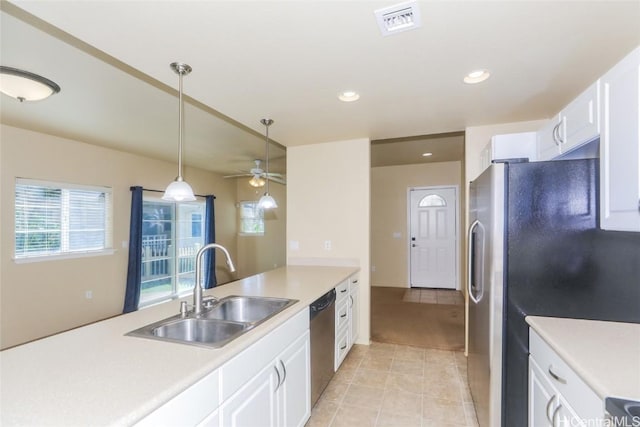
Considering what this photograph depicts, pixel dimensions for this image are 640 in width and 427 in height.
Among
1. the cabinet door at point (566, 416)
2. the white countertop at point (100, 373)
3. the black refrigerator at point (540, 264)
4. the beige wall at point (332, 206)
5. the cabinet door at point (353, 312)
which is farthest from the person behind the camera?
the beige wall at point (332, 206)

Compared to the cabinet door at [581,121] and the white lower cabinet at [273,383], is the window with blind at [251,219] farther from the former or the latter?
the cabinet door at [581,121]

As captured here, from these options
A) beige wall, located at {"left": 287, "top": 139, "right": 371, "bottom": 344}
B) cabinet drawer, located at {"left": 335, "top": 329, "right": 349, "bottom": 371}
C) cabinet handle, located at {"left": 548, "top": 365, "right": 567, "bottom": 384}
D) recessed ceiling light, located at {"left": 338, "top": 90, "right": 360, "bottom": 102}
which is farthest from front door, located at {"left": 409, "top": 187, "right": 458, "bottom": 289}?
cabinet handle, located at {"left": 548, "top": 365, "right": 567, "bottom": 384}

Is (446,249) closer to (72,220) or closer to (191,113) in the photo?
(191,113)

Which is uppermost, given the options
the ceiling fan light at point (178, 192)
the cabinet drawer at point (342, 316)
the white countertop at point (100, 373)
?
the ceiling fan light at point (178, 192)

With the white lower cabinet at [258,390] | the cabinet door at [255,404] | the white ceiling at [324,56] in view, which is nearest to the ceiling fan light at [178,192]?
the white ceiling at [324,56]

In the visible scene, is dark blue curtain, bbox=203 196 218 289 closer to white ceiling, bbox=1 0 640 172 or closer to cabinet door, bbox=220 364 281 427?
white ceiling, bbox=1 0 640 172

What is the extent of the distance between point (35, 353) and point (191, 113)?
2.50 metres

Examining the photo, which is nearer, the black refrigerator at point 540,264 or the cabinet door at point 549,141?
the black refrigerator at point 540,264

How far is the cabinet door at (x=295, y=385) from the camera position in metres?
1.65

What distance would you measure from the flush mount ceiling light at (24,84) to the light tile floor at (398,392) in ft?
9.89

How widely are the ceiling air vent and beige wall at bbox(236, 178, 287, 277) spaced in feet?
19.4

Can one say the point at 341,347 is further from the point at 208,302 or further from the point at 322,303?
the point at 208,302

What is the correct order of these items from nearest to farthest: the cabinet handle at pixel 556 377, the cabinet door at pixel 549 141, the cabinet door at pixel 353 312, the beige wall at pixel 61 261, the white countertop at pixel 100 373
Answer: the white countertop at pixel 100 373 < the cabinet handle at pixel 556 377 < the cabinet door at pixel 549 141 < the cabinet door at pixel 353 312 < the beige wall at pixel 61 261

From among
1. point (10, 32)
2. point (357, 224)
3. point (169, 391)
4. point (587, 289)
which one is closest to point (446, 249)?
point (357, 224)
